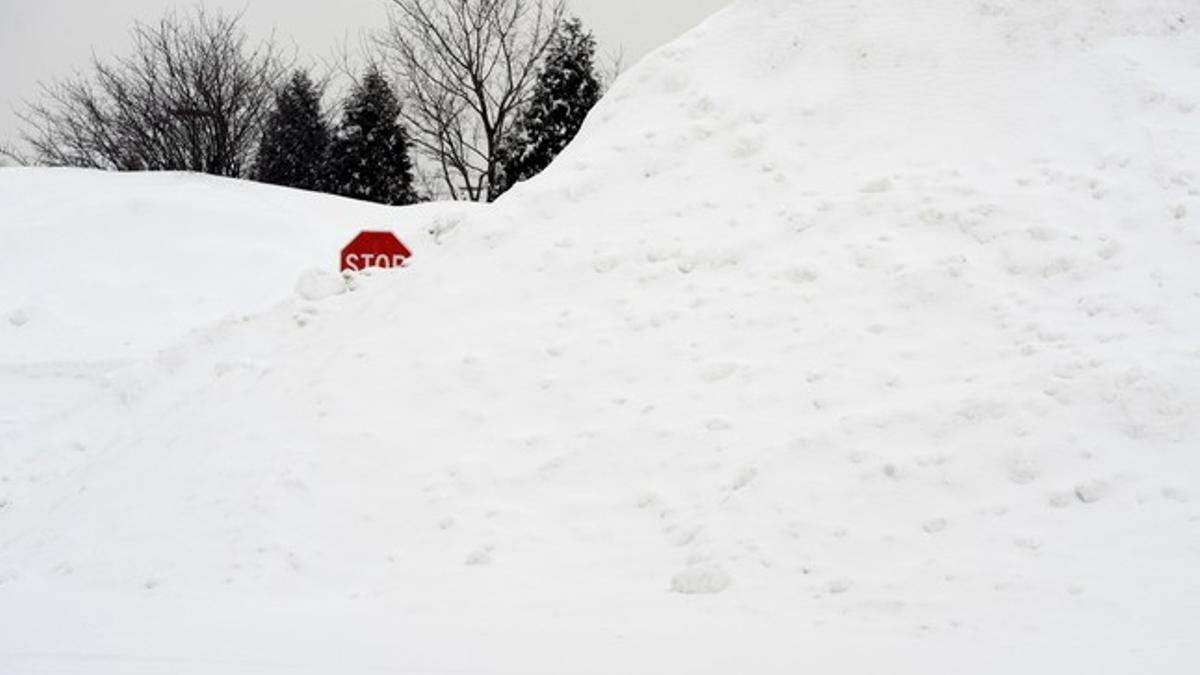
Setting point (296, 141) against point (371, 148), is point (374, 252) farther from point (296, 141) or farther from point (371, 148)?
point (296, 141)

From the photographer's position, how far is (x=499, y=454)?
592 centimetres

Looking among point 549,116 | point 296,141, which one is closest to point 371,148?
point 296,141

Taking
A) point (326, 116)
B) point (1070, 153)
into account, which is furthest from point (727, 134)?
point (326, 116)

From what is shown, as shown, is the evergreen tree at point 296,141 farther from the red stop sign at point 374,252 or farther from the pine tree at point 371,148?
the red stop sign at point 374,252

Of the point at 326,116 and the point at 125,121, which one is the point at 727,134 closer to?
the point at 125,121

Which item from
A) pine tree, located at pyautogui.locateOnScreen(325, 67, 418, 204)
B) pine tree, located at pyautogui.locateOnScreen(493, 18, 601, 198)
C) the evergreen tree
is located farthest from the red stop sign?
pine tree, located at pyautogui.locateOnScreen(325, 67, 418, 204)

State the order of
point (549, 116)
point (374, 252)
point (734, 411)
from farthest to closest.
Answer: point (549, 116)
point (374, 252)
point (734, 411)

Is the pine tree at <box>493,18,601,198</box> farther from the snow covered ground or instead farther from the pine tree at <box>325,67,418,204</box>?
the snow covered ground

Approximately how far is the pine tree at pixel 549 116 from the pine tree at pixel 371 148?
18.9 ft

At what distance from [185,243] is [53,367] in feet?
13.3

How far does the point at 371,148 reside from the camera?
3366 cm

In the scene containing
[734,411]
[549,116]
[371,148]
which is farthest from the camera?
[371,148]

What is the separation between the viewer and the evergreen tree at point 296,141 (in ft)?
104

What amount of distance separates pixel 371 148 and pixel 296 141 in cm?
247
